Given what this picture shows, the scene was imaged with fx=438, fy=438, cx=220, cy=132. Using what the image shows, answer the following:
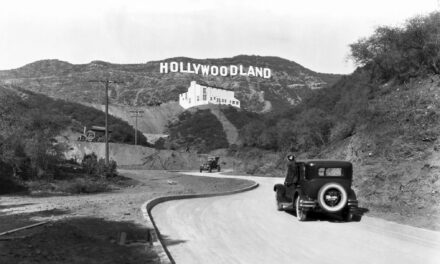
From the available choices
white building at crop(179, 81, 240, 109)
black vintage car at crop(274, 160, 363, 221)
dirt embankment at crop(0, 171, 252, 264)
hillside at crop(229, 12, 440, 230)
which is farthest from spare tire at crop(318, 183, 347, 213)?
white building at crop(179, 81, 240, 109)

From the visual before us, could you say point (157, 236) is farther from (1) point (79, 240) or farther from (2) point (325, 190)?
(2) point (325, 190)

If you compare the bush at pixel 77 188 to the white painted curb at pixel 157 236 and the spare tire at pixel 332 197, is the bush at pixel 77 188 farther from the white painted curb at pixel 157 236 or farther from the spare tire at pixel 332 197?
the spare tire at pixel 332 197

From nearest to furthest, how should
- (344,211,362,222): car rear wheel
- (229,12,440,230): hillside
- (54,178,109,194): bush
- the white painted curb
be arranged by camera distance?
the white painted curb → (344,211,362,222): car rear wheel → (229,12,440,230): hillside → (54,178,109,194): bush

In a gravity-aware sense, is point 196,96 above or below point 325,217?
above

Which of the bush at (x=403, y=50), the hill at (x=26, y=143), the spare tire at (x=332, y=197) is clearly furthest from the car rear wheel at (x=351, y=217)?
the hill at (x=26, y=143)

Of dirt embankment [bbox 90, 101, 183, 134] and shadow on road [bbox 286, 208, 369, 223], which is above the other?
dirt embankment [bbox 90, 101, 183, 134]

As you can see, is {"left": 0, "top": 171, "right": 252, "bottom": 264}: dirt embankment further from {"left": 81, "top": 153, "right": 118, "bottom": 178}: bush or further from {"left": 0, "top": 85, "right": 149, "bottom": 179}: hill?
{"left": 81, "top": 153, "right": 118, "bottom": 178}: bush

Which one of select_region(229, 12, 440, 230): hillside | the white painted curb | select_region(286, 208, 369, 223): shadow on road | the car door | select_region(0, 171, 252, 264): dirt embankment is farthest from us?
select_region(229, 12, 440, 230): hillside

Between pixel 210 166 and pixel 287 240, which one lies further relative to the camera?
pixel 210 166

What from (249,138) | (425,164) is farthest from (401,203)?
(249,138)

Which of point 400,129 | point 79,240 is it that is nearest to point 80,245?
point 79,240
